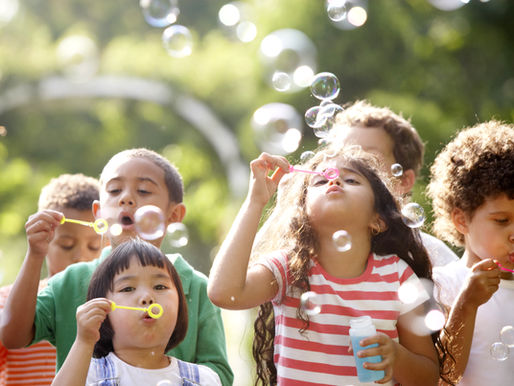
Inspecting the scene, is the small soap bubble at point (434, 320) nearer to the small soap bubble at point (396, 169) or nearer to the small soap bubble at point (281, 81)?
the small soap bubble at point (396, 169)

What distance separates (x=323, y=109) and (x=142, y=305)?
0.98 m

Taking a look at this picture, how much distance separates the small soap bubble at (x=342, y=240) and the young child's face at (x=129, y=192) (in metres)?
0.69

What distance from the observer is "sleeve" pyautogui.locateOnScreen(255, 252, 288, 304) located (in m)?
2.22

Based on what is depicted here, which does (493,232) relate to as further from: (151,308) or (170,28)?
(170,28)

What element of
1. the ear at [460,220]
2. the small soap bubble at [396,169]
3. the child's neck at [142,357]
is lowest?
the child's neck at [142,357]

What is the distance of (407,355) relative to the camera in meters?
2.11

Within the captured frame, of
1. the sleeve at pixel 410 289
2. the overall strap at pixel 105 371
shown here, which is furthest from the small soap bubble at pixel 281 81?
the overall strap at pixel 105 371

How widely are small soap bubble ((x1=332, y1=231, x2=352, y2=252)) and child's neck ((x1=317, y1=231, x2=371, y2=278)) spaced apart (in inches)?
1.5

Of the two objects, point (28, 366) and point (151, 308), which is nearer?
point (151, 308)

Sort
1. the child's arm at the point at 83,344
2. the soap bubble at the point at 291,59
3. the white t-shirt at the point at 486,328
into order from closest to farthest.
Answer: the child's arm at the point at 83,344
the white t-shirt at the point at 486,328
the soap bubble at the point at 291,59

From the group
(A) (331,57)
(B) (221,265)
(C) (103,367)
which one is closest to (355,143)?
(B) (221,265)

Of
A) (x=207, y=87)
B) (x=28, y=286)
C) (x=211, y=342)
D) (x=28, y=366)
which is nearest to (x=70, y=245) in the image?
(x=28, y=366)

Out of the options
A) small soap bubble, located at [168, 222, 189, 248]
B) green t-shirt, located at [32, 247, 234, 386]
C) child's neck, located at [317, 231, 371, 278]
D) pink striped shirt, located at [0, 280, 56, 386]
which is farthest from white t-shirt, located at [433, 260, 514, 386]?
pink striped shirt, located at [0, 280, 56, 386]

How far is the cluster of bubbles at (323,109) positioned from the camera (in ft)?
8.77
